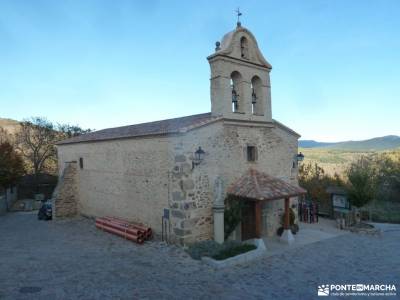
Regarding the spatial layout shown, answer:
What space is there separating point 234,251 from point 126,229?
499 centimetres

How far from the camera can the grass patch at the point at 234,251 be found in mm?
10077

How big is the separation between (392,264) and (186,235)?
6930 millimetres

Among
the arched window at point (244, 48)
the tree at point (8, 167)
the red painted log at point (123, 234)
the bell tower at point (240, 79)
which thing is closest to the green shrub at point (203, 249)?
the red painted log at point (123, 234)

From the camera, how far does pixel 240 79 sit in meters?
12.7

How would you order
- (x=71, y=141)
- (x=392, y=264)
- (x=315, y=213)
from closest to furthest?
(x=392, y=264), (x=315, y=213), (x=71, y=141)

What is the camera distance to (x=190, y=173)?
11242mm

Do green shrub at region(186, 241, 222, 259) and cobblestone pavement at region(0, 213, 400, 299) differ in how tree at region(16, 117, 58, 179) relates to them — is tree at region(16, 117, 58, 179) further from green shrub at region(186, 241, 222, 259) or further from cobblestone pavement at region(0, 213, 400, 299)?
green shrub at region(186, 241, 222, 259)

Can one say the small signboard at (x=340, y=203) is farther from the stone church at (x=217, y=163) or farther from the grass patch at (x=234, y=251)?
the grass patch at (x=234, y=251)

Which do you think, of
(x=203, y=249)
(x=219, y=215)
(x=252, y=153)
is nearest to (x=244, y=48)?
(x=252, y=153)

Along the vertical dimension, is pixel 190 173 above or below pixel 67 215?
above

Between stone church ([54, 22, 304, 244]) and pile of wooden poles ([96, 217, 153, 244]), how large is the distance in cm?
34

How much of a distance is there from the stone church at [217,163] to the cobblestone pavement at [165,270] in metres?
1.59

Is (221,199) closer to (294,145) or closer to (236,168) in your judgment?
(236,168)

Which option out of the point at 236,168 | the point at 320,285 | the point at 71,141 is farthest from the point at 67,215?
the point at 320,285
